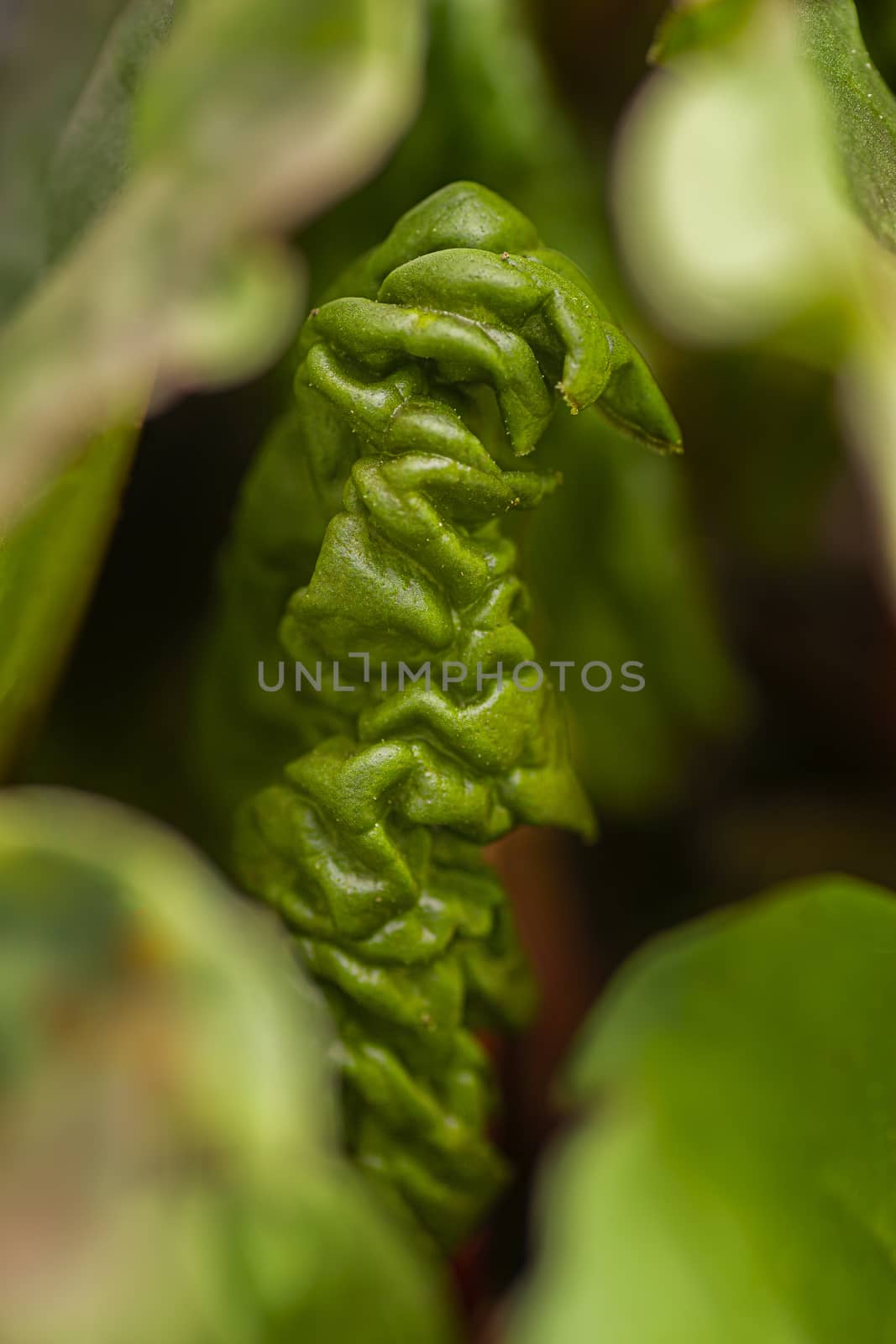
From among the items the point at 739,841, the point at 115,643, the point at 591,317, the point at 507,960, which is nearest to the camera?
the point at 591,317

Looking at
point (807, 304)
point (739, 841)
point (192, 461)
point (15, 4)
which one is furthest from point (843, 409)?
point (15, 4)

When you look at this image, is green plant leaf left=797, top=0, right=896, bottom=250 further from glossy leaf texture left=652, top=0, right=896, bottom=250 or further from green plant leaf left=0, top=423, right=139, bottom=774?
green plant leaf left=0, top=423, right=139, bottom=774

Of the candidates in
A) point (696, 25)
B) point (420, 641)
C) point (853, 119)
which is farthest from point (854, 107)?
point (420, 641)

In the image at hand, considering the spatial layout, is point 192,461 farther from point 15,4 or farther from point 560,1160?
point 560,1160

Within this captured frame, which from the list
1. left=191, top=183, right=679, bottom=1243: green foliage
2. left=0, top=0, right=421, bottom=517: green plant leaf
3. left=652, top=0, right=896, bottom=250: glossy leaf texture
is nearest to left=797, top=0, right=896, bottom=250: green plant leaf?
left=652, top=0, right=896, bottom=250: glossy leaf texture

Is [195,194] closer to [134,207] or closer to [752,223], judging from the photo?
[134,207]

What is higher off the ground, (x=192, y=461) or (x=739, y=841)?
(x=192, y=461)
